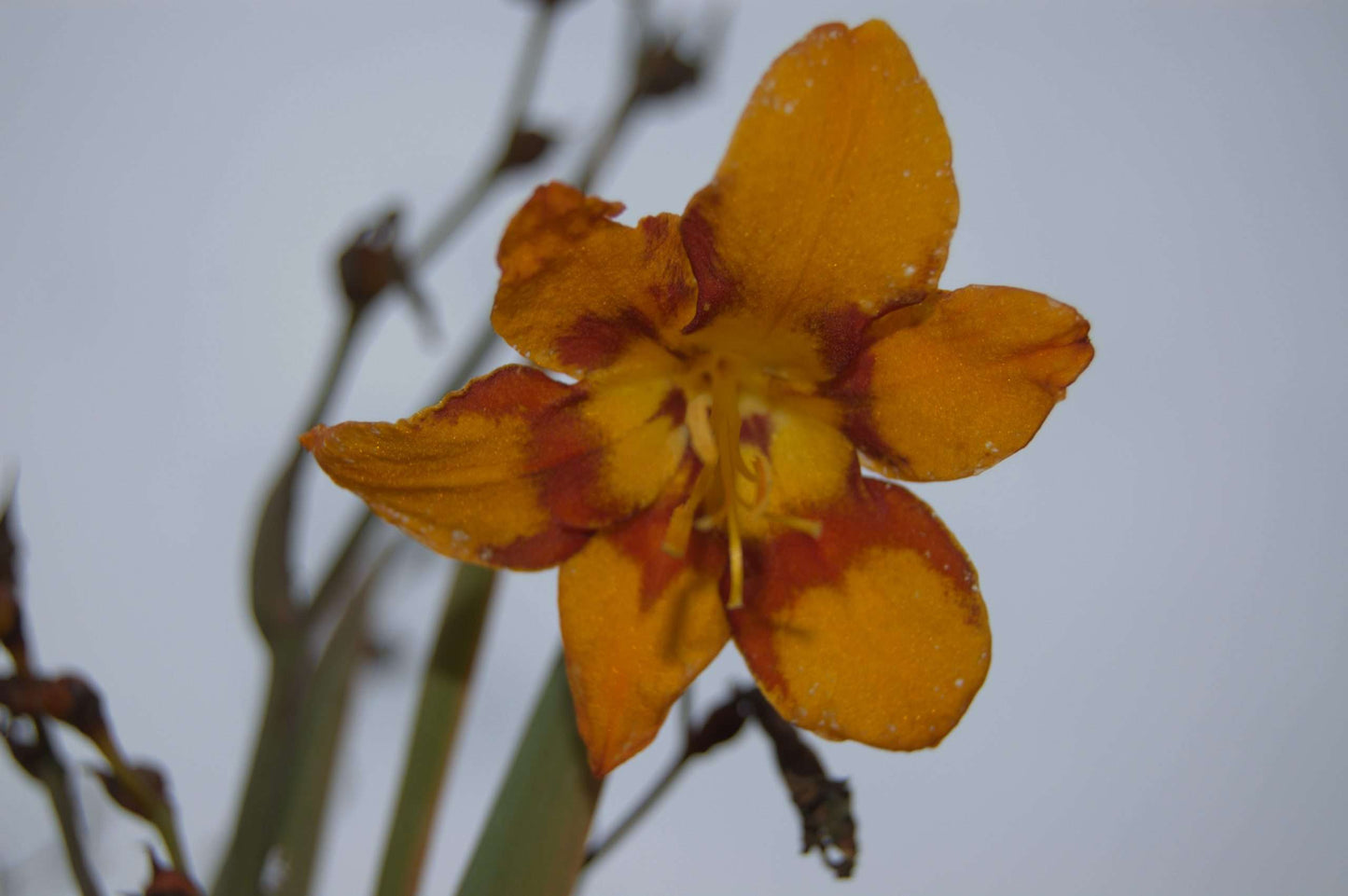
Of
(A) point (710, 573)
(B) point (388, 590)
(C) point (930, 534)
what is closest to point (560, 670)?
(A) point (710, 573)

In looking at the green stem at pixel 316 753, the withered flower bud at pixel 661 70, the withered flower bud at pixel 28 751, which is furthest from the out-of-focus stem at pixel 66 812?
the withered flower bud at pixel 661 70

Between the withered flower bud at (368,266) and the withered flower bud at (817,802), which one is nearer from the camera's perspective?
the withered flower bud at (817,802)

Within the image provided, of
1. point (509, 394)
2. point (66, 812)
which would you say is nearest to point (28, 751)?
point (66, 812)

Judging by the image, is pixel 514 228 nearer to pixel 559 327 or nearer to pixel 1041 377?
pixel 559 327

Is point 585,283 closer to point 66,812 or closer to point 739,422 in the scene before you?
point 739,422

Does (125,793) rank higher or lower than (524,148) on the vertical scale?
lower

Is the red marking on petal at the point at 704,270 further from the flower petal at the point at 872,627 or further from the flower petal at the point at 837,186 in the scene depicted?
the flower petal at the point at 872,627

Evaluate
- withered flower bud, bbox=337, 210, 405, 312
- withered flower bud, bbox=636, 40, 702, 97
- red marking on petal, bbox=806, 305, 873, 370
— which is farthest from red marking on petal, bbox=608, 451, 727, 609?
withered flower bud, bbox=636, 40, 702, 97
